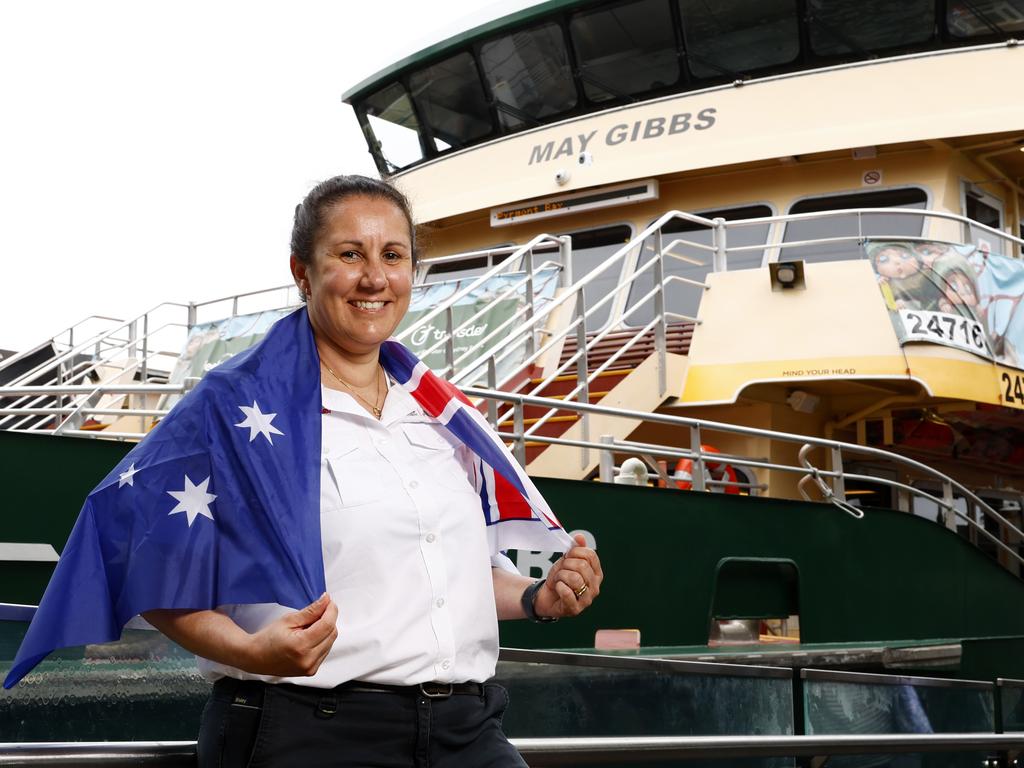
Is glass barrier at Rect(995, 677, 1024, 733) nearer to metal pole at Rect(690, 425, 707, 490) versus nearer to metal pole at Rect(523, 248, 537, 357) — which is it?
metal pole at Rect(690, 425, 707, 490)

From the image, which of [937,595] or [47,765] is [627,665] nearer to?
[47,765]

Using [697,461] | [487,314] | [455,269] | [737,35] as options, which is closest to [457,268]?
[455,269]

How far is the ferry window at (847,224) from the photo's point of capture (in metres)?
10.3

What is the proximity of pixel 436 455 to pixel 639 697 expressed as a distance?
56.6 inches

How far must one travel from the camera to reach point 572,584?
6.95ft

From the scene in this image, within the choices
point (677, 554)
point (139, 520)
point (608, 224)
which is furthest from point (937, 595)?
point (139, 520)

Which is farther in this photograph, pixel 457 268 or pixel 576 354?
pixel 457 268

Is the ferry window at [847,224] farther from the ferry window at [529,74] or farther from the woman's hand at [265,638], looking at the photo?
the woman's hand at [265,638]

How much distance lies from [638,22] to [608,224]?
189 cm

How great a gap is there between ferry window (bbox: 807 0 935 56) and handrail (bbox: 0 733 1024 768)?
8.20m

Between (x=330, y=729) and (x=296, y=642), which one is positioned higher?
(x=296, y=642)

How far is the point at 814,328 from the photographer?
870 centimetres

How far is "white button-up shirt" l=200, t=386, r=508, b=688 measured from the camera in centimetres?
188

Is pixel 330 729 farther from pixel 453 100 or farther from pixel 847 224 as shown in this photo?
pixel 453 100
